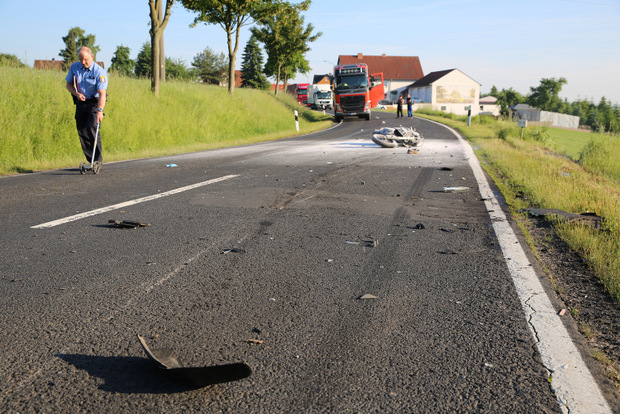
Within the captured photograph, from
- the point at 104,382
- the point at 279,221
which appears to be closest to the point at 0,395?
the point at 104,382

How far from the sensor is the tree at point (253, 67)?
77500 millimetres

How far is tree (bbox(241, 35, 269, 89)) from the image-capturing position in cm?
7750

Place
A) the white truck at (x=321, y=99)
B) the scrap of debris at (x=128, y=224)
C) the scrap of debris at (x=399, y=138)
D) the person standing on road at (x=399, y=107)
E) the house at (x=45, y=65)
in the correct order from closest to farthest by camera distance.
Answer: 1. the scrap of debris at (x=128, y=224)
2. the scrap of debris at (x=399, y=138)
3. the house at (x=45, y=65)
4. the person standing on road at (x=399, y=107)
5. the white truck at (x=321, y=99)

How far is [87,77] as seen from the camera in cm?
880

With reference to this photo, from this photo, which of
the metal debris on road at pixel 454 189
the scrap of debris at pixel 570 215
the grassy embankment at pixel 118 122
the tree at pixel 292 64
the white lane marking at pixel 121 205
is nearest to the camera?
the white lane marking at pixel 121 205

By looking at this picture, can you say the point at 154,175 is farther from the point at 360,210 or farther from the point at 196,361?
the point at 196,361

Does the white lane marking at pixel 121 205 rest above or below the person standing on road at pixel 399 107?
below

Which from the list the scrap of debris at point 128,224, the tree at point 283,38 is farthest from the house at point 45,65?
the tree at point 283,38

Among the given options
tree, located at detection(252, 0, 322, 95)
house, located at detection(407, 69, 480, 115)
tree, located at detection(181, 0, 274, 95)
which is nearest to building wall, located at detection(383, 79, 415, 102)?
house, located at detection(407, 69, 480, 115)

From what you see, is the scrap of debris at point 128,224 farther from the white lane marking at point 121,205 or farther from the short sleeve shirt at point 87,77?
the short sleeve shirt at point 87,77

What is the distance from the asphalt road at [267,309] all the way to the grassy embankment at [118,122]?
6.39 metres

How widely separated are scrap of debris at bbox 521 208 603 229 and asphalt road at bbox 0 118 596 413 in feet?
2.23

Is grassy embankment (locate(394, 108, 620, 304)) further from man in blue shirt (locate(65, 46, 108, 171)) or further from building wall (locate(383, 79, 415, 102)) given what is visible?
building wall (locate(383, 79, 415, 102))

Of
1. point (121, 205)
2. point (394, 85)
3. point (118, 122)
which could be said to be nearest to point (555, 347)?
point (121, 205)
